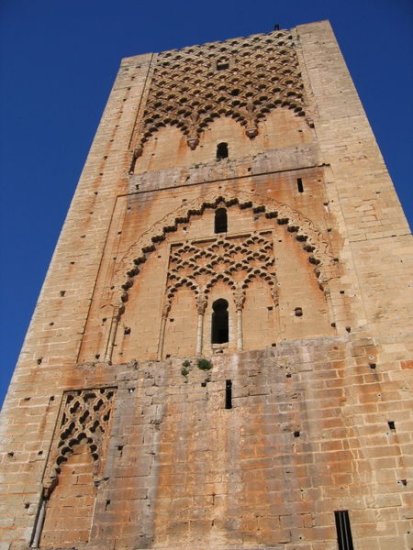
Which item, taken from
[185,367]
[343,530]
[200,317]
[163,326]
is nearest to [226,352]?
[185,367]

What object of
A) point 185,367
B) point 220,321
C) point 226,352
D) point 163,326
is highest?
point 220,321

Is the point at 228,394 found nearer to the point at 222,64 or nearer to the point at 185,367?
the point at 185,367

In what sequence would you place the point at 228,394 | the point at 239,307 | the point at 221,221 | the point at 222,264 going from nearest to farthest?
the point at 228,394 < the point at 239,307 < the point at 222,264 < the point at 221,221

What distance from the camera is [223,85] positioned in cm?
1284

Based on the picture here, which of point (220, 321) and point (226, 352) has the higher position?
point (220, 321)

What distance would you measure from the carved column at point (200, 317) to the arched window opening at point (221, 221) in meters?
1.48

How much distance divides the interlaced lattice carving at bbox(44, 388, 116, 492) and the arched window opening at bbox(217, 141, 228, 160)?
17.5 ft

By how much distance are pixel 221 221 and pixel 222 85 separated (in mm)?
4548

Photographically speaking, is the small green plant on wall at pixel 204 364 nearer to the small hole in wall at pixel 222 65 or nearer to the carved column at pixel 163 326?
the carved column at pixel 163 326

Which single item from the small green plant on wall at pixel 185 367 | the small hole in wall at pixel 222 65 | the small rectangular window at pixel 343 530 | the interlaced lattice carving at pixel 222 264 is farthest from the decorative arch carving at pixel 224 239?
the small hole in wall at pixel 222 65

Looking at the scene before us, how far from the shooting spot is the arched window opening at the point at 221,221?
9.48 meters

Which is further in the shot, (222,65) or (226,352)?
(222,65)

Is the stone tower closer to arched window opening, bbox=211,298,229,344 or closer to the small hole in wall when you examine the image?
arched window opening, bbox=211,298,229,344

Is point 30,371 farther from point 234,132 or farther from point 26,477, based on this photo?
point 234,132
